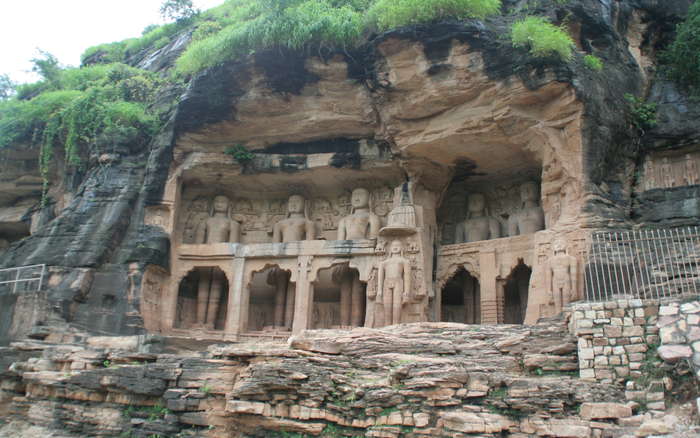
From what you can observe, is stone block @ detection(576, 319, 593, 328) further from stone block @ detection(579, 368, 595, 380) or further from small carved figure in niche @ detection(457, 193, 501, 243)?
small carved figure in niche @ detection(457, 193, 501, 243)

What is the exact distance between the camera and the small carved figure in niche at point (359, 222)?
63.7ft

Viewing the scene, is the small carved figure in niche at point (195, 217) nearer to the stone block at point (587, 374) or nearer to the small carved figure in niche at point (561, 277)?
the small carved figure in niche at point (561, 277)

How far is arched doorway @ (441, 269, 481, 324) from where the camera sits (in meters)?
18.9

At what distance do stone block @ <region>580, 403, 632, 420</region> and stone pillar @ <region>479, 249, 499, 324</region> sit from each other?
7.62 meters

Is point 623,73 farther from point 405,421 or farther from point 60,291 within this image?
point 60,291

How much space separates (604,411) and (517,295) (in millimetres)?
9618

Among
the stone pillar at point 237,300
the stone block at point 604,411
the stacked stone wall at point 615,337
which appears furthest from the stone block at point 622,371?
the stone pillar at point 237,300

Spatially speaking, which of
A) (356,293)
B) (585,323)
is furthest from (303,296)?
(585,323)

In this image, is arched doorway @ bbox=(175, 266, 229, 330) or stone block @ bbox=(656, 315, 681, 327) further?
arched doorway @ bbox=(175, 266, 229, 330)

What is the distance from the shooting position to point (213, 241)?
20594mm

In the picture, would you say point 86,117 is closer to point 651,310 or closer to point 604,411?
point 651,310

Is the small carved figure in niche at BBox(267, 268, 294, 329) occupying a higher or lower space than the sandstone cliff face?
lower

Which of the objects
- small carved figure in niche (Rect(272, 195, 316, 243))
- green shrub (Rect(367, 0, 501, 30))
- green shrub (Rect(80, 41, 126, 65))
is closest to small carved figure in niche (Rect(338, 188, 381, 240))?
small carved figure in niche (Rect(272, 195, 316, 243))

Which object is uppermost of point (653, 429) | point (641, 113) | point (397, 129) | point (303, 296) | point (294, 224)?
point (641, 113)
